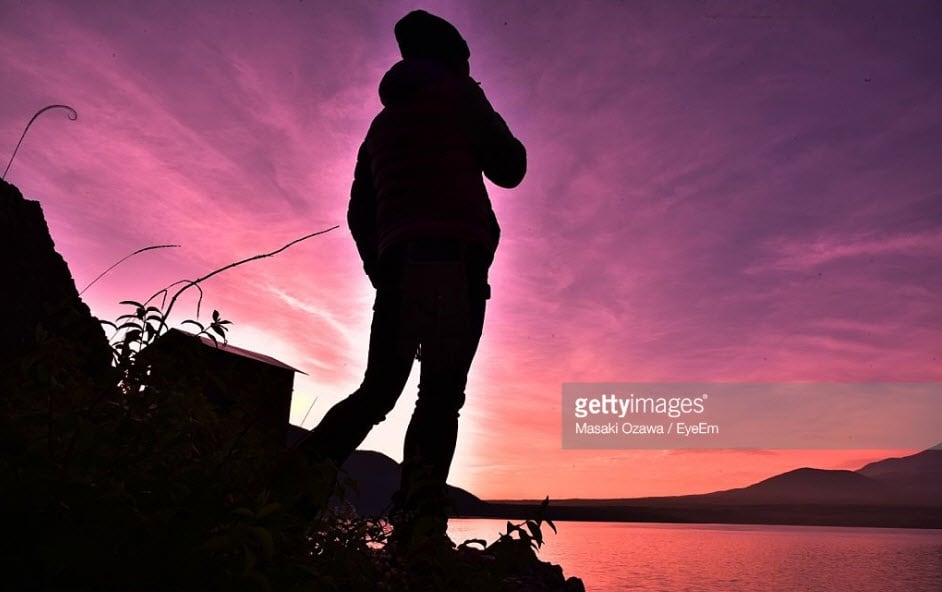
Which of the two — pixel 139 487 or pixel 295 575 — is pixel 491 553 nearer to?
pixel 295 575

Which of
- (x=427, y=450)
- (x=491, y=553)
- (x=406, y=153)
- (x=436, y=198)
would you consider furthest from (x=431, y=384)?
(x=491, y=553)

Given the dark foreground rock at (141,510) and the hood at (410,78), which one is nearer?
the dark foreground rock at (141,510)

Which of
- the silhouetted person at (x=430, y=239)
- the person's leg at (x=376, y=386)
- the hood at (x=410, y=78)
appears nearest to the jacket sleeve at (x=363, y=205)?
the silhouetted person at (x=430, y=239)

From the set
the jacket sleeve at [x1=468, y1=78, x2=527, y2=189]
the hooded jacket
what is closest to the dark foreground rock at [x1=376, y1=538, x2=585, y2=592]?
the hooded jacket

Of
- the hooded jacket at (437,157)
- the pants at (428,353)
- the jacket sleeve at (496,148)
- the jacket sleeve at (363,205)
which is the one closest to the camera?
the pants at (428,353)

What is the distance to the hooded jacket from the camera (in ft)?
11.7

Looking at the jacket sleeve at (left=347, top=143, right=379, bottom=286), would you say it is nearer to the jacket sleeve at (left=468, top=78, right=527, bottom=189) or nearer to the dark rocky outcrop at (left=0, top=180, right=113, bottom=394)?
the jacket sleeve at (left=468, top=78, right=527, bottom=189)

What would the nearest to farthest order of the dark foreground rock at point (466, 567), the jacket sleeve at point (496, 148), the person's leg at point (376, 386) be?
the dark foreground rock at point (466, 567) → the person's leg at point (376, 386) → the jacket sleeve at point (496, 148)

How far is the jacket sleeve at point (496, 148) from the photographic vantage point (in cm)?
373

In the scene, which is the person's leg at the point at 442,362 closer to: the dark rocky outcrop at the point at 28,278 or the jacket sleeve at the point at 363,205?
the jacket sleeve at the point at 363,205

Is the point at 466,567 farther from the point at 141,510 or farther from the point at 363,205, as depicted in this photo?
the point at 363,205

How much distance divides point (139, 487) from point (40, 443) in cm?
26

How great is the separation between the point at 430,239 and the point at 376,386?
0.90m

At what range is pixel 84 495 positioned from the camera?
1.43 m
